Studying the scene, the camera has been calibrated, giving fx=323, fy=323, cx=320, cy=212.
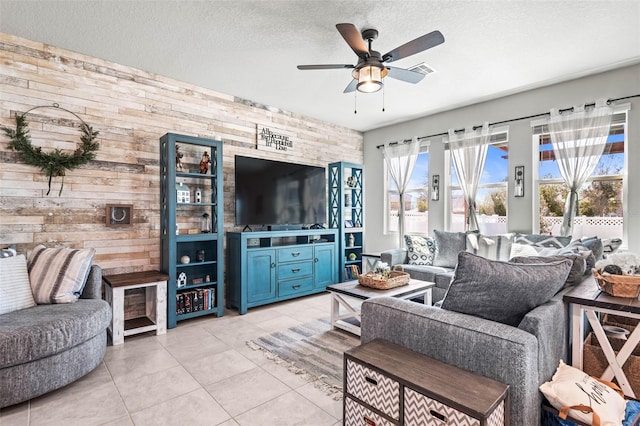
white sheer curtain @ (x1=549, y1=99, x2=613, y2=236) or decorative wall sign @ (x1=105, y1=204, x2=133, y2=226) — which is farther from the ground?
white sheer curtain @ (x1=549, y1=99, x2=613, y2=236)

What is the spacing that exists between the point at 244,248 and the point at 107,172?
5.30 feet

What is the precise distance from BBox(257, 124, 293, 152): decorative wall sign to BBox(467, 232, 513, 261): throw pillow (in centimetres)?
288

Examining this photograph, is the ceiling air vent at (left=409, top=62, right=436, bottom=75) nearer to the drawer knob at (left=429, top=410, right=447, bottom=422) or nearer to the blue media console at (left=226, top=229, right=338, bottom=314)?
the blue media console at (left=226, top=229, right=338, bottom=314)

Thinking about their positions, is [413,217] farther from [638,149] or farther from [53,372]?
[53,372]

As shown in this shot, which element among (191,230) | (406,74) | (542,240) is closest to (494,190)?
(542,240)

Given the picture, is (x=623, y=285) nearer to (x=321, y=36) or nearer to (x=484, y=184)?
(x=321, y=36)

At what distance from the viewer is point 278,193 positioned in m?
4.45

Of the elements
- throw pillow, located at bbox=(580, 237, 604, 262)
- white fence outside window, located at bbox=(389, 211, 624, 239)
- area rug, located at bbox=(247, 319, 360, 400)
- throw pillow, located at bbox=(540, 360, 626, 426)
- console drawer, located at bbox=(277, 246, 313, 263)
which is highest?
white fence outside window, located at bbox=(389, 211, 624, 239)

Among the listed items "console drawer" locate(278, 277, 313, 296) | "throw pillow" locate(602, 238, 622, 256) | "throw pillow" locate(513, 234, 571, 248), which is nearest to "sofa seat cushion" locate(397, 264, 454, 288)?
"throw pillow" locate(513, 234, 571, 248)

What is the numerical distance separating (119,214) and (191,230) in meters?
0.77

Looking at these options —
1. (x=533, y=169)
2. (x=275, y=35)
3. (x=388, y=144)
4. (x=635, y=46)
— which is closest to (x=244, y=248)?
(x=275, y=35)

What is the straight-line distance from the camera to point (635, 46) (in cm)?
301

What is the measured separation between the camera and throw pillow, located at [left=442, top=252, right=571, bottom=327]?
1548mm

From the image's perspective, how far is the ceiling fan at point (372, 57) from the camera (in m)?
2.28
